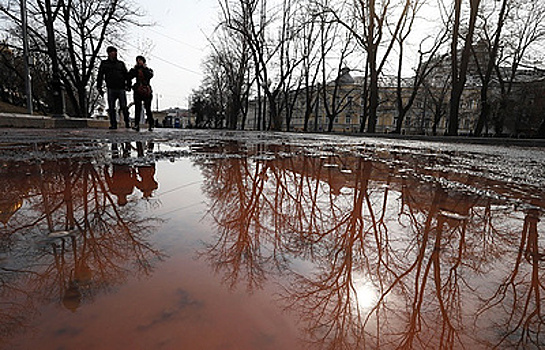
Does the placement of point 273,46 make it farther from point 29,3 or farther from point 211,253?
point 211,253

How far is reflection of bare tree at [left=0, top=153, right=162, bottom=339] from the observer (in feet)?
1.90

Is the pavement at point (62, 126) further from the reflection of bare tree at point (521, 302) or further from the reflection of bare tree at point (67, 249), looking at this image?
the reflection of bare tree at point (521, 302)

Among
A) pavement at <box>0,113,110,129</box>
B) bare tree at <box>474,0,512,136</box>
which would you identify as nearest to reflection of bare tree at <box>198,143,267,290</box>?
pavement at <box>0,113,110,129</box>

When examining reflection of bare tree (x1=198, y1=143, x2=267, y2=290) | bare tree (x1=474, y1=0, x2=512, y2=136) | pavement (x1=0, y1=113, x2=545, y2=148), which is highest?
bare tree (x1=474, y1=0, x2=512, y2=136)

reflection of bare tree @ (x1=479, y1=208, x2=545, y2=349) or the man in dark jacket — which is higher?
the man in dark jacket

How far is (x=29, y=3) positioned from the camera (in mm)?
15125

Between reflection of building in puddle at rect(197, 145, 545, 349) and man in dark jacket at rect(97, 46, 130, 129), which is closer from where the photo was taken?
reflection of building in puddle at rect(197, 145, 545, 349)

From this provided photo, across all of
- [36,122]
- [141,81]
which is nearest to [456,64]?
[141,81]

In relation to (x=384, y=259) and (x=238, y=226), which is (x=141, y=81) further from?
(x=384, y=259)

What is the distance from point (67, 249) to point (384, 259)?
0.88 meters

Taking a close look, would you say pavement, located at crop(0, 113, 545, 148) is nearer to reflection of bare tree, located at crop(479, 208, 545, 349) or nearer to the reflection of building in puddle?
the reflection of building in puddle

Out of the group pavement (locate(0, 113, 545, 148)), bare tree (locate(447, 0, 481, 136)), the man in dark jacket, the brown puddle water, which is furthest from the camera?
bare tree (locate(447, 0, 481, 136))

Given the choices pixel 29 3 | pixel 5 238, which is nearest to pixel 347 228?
pixel 5 238

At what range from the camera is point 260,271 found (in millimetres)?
748
